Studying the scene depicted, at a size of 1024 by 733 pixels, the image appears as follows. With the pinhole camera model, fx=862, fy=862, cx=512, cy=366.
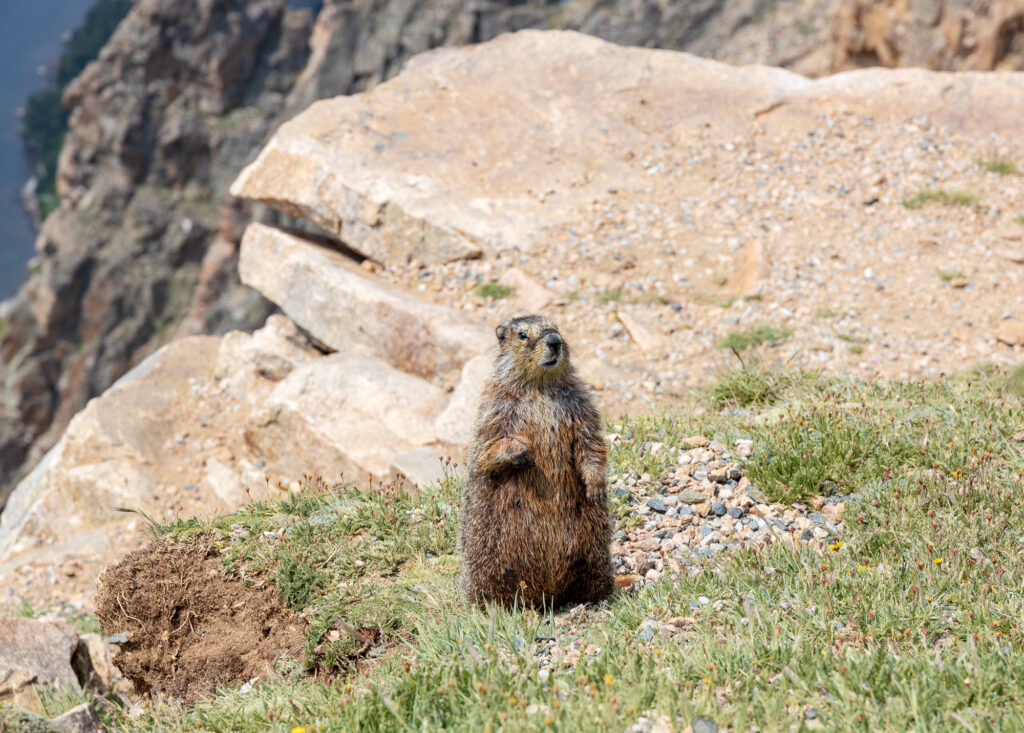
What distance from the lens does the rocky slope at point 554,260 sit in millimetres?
11289

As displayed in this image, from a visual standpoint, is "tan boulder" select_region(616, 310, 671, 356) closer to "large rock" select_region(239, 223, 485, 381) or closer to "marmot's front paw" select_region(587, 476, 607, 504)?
"large rock" select_region(239, 223, 485, 381)

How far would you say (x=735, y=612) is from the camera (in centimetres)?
477

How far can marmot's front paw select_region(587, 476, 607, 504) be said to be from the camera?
5.07 metres

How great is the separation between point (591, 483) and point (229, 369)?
10.4 m

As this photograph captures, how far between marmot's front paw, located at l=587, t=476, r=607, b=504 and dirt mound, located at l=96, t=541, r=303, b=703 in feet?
7.85

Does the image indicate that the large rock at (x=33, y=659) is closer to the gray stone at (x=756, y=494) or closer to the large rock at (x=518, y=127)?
the gray stone at (x=756, y=494)

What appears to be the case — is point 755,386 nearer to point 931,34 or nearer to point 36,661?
point 36,661

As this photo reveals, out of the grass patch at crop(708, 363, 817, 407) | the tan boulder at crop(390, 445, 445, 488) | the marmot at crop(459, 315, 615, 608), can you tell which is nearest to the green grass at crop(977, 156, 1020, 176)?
the grass patch at crop(708, 363, 817, 407)

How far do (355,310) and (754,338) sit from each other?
5626 mm

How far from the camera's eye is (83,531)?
12.2 meters

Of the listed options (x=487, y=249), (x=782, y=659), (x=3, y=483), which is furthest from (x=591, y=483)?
(x=3, y=483)

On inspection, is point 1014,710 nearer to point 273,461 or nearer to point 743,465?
point 743,465

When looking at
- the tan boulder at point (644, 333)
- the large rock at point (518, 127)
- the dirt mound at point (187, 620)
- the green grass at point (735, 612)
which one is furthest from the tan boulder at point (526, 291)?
the dirt mound at point (187, 620)

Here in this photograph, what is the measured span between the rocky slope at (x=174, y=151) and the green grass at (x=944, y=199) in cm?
4442
